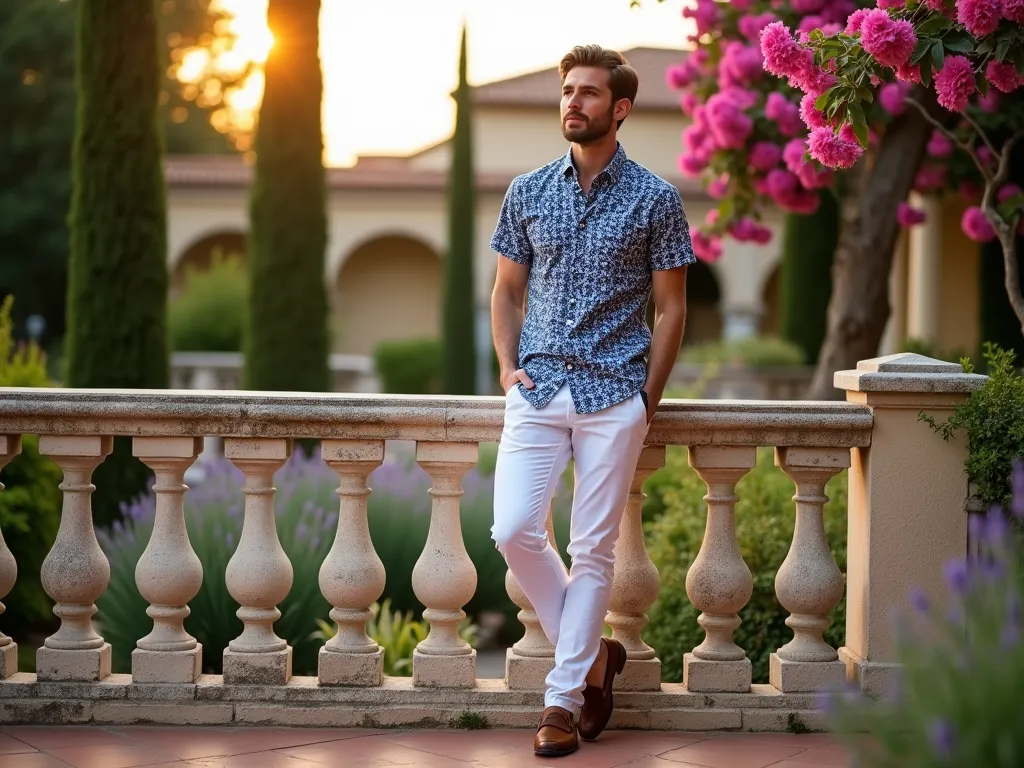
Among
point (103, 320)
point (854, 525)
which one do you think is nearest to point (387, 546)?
point (103, 320)

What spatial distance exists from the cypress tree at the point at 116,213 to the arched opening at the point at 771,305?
71.5 ft

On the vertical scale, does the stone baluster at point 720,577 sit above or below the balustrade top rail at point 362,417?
below

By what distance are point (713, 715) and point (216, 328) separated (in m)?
17.7

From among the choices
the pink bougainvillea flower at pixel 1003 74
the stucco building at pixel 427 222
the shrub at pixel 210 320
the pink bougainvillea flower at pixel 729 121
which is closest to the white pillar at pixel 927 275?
the pink bougainvillea flower at pixel 729 121

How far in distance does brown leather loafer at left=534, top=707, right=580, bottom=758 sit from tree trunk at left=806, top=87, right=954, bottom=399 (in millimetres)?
4748

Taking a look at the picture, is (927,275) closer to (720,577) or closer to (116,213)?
(116,213)

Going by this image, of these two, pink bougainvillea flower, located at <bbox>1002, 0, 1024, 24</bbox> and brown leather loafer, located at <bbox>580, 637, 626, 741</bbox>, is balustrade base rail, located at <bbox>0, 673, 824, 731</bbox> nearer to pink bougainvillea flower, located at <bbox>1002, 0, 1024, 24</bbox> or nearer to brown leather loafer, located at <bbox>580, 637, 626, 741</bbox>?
A: brown leather loafer, located at <bbox>580, 637, 626, 741</bbox>

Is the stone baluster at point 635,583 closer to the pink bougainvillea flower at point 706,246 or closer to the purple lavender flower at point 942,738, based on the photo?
the purple lavender flower at point 942,738

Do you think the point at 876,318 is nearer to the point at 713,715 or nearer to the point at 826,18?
the point at 826,18

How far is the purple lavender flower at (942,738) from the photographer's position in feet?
5.29

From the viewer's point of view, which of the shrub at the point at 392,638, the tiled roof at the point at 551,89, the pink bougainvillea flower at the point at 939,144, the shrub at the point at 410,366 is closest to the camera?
the shrub at the point at 392,638

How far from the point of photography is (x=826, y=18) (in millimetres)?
7004

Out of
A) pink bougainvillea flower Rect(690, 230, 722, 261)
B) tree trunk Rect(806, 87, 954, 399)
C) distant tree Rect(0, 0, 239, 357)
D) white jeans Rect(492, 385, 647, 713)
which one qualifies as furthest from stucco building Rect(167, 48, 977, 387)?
white jeans Rect(492, 385, 647, 713)

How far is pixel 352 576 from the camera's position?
3695 mm
